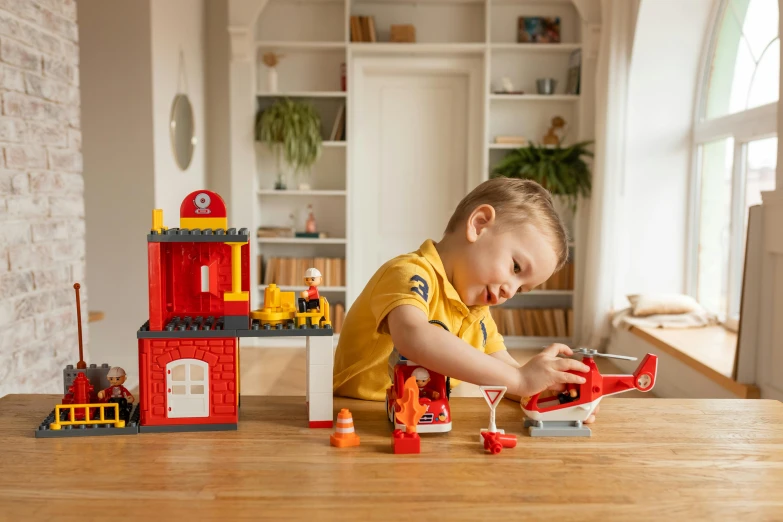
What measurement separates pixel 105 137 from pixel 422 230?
239 cm

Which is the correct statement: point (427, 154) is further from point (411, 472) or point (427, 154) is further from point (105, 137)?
point (411, 472)

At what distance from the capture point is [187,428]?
113 centimetres

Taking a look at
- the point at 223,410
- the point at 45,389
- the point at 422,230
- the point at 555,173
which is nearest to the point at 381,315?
the point at 223,410

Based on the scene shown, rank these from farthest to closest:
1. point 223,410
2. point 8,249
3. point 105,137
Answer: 1. point 105,137
2. point 8,249
3. point 223,410

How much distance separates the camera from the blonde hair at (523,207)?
128 cm

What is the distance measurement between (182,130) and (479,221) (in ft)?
12.2

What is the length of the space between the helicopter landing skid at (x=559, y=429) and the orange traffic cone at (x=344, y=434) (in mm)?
280

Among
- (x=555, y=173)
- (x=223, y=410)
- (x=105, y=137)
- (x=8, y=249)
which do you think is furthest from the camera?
(x=555, y=173)

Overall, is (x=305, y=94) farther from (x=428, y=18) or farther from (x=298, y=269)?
(x=298, y=269)

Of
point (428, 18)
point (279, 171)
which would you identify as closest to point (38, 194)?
point (279, 171)

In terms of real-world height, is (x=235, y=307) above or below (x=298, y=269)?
above

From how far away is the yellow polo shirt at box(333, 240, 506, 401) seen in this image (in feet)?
4.04

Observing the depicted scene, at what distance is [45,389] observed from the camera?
251cm

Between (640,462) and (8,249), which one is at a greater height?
(8,249)
